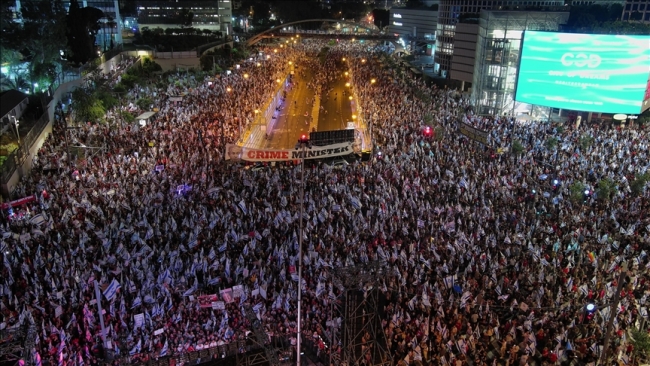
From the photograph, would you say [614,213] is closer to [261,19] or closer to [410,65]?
[410,65]

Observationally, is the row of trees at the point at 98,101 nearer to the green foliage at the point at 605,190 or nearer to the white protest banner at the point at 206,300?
the white protest banner at the point at 206,300

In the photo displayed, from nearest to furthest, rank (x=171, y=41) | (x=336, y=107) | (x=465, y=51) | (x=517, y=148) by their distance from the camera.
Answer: (x=517, y=148), (x=336, y=107), (x=465, y=51), (x=171, y=41)

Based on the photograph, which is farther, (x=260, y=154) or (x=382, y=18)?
(x=382, y=18)

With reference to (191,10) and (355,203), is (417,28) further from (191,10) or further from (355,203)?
(355,203)

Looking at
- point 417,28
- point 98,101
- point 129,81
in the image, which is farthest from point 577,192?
point 417,28

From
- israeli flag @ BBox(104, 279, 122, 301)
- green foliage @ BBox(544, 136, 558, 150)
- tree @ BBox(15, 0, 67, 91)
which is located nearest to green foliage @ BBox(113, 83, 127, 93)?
tree @ BBox(15, 0, 67, 91)

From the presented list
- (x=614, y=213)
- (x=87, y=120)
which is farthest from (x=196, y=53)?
(x=614, y=213)
